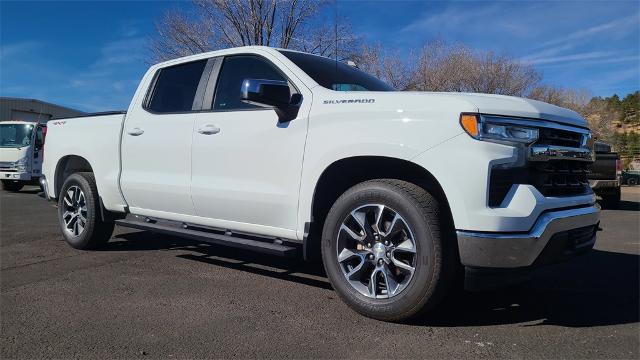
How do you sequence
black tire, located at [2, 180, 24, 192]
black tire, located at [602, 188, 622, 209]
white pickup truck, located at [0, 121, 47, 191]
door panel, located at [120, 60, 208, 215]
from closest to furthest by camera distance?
door panel, located at [120, 60, 208, 215], black tire, located at [602, 188, 622, 209], white pickup truck, located at [0, 121, 47, 191], black tire, located at [2, 180, 24, 192]

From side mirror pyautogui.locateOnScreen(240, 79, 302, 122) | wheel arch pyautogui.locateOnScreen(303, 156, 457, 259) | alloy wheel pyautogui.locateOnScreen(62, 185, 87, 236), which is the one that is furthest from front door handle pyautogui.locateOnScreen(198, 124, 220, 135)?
alloy wheel pyautogui.locateOnScreen(62, 185, 87, 236)

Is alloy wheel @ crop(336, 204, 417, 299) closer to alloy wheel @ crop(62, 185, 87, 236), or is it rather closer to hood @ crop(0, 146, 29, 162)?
alloy wheel @ crop(62, 185, 87, 236)

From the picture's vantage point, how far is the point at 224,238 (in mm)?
4340

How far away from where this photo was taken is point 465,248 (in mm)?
3084

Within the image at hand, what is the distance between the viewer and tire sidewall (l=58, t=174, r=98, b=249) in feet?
18.4

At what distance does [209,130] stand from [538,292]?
3.05m

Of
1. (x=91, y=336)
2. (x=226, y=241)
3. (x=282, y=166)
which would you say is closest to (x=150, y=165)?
(x=226, y=241)

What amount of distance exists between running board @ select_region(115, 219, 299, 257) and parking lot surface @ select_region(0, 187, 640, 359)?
38cm

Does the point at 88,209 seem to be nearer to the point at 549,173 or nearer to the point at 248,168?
the point at 248,168

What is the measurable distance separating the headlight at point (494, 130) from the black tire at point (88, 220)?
4190 mm

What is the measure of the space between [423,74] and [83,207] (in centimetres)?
1833

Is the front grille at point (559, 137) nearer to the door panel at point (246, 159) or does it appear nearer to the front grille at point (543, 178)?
the front grille at point (543, 178)

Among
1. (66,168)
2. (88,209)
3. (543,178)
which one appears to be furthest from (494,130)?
(66,168)

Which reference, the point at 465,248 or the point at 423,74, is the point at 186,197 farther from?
the point at 423,74
